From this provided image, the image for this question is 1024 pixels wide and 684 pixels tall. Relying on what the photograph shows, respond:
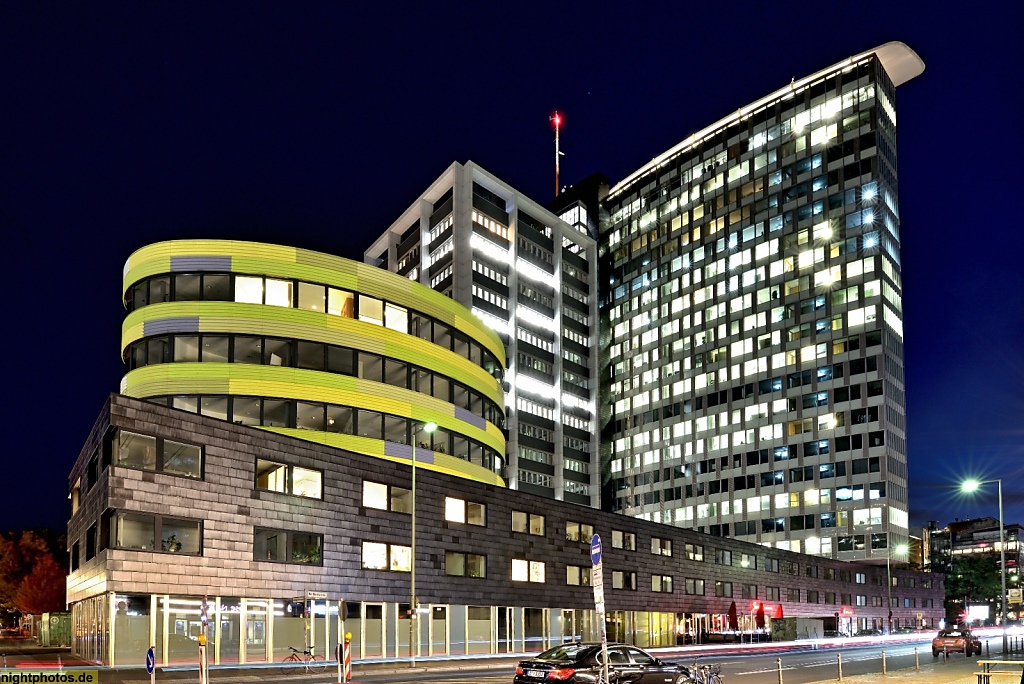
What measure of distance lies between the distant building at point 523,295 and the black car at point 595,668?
102254 millimetres

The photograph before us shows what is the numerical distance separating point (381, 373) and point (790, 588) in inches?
2286

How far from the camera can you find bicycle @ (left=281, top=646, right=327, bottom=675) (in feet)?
129

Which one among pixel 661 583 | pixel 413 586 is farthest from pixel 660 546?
pixel 413 586

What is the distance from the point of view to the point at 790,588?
9875 cm

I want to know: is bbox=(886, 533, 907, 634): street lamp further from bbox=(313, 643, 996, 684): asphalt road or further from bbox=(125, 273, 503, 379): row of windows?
bbox=(125, 273, 503, 379): row of windows

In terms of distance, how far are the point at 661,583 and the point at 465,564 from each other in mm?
26387

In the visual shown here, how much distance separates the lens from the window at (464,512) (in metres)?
54.3

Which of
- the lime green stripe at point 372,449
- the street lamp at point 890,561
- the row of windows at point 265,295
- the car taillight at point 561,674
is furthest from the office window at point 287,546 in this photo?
the street lamp at point 890,561

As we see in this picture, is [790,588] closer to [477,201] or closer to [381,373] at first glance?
[381,373]

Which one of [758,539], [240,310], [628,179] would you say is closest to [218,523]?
[240,310]

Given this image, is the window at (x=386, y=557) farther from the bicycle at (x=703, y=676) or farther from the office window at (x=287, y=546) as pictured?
the bicycle at (x=703, y=676)

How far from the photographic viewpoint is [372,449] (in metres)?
59.7

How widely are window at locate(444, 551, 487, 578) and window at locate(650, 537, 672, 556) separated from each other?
22.9 meters

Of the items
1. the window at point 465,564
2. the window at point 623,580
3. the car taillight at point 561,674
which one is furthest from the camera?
the window at point 623,580
